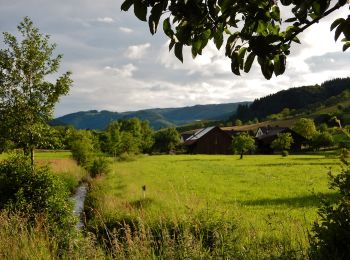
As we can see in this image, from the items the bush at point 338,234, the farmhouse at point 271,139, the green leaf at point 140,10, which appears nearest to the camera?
the green leaf at point 140,10

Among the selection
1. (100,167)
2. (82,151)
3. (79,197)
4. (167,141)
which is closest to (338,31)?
(79,197)

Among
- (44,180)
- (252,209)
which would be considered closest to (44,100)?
(44,180)

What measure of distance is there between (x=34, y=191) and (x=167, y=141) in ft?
334

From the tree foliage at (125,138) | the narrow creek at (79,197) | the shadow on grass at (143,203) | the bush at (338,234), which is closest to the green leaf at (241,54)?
the bush at (338,234)

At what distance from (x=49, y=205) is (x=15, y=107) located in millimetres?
6059

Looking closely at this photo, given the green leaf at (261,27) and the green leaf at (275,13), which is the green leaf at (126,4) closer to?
the green leaf at (261,27)

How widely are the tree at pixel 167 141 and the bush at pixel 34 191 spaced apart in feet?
326

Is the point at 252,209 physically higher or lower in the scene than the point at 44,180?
lower

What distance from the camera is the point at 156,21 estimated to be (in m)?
2.49

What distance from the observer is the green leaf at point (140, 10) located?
246 centimetres

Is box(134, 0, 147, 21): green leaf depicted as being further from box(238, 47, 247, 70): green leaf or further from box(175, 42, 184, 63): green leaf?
box(238, 47, 247, 70): green leaf

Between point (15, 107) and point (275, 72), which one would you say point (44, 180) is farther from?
point (275, 72)

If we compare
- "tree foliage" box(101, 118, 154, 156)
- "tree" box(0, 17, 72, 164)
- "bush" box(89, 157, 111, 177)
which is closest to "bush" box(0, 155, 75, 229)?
"tree" box(0, 17, 72, 164)

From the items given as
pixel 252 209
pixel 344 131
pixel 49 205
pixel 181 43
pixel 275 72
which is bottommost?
pixel 252 209
